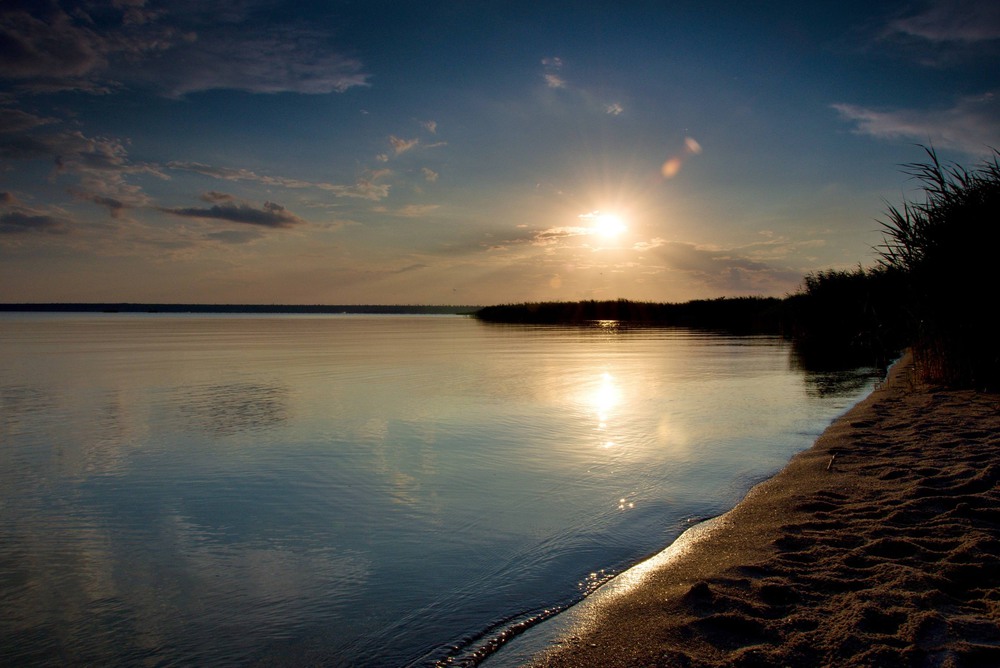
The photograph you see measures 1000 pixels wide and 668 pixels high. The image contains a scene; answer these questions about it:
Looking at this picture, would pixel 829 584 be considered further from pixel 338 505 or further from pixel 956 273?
pixel 956 273

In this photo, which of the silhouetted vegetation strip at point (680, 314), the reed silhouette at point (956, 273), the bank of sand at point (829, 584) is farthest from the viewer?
the silhouetted vegetation strip at point (680, 314)

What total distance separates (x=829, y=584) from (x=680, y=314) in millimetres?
73517

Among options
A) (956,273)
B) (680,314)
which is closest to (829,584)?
(956,273)

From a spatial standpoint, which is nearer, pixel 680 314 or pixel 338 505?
pixel 338 505

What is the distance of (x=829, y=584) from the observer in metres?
3.91

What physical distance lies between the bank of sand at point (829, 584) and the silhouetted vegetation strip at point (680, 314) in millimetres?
44839

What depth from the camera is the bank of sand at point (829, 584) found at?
3.22m

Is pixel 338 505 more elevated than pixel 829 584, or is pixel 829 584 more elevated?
pixel 829 584

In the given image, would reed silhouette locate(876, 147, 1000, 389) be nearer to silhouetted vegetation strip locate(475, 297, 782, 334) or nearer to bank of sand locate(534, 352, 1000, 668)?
bank of sand locate(534, 352, 1000, 668)

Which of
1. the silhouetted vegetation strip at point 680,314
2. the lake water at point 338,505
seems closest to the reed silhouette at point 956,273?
the lake water at point 338,505

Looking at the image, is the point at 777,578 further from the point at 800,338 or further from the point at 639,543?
the point at 800,338

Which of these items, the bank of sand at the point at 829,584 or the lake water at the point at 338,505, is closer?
the bank of sand at the point at 829,584

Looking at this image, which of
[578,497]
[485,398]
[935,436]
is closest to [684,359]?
[485,398]

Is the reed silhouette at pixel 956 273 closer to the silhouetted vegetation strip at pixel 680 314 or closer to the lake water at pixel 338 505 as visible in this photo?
the lake water at pixel 338 505
